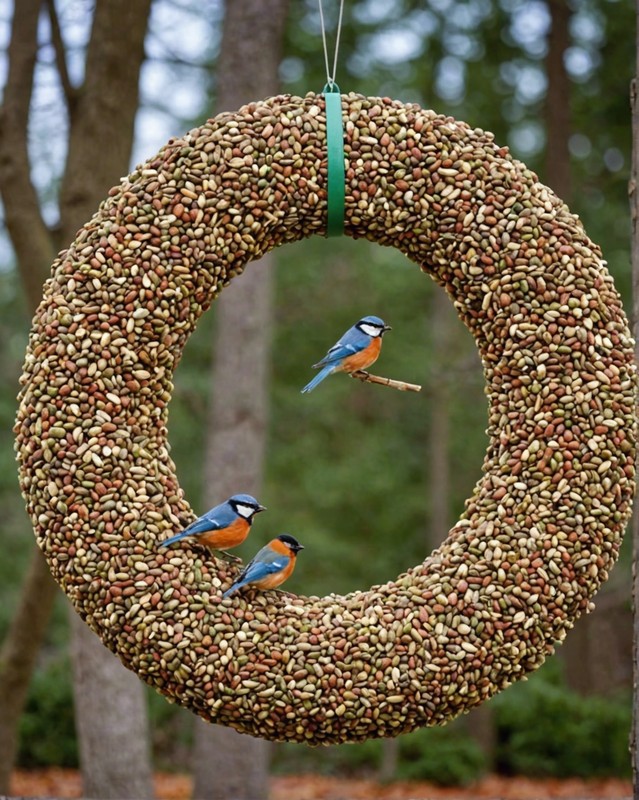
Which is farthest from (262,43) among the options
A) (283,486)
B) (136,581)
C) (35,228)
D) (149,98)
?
(283,486)

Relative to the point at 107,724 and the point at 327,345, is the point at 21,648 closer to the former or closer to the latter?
the point at 107,724

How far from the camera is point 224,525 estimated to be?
277 centimetres

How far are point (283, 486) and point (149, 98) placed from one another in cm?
540

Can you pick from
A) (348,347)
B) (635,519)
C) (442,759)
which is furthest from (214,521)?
(442,759)

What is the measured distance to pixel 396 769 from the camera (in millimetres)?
9711

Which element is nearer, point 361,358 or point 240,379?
point 361,358

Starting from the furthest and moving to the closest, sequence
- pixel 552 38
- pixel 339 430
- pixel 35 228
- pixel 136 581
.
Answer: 1. pixel 339 430
2. pixel 552 38
3. pixel 35 228
4. pixel 136 581

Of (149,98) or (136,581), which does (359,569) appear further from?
(136,581)

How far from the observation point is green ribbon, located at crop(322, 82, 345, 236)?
2945 mm

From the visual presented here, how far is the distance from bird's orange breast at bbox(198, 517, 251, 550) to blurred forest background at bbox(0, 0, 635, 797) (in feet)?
10.4

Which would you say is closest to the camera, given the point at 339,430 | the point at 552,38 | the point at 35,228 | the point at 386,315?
the point at 35,228

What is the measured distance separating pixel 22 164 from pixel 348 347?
3820mm

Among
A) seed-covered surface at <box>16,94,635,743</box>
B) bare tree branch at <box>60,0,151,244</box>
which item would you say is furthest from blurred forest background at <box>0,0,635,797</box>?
seed-covered surface at <box>16,94,635,743</box>

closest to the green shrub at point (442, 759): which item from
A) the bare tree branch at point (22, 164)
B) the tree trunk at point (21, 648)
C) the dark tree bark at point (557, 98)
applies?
the tree trunk at point (21, 648)
